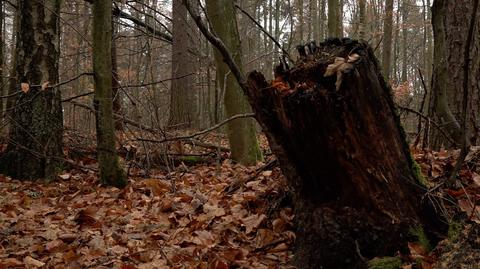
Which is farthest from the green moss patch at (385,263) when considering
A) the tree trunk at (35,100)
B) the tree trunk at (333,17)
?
the tree trunk at (333,17)

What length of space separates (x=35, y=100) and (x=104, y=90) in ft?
3.86

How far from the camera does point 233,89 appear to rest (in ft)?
20.7

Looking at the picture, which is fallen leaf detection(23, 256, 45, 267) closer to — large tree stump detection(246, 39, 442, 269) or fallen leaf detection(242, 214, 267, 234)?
fallen leaf detection(242, 214, 267, 234)

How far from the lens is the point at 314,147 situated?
2.55 meters

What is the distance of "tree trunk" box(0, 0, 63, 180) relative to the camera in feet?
16.7

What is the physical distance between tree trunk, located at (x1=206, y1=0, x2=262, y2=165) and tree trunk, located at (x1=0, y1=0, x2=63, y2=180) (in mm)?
2028

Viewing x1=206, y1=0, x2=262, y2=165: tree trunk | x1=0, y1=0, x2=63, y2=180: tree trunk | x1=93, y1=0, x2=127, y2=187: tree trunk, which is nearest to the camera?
x1=93, y1=0, x2=127, y2=187: tree trunk

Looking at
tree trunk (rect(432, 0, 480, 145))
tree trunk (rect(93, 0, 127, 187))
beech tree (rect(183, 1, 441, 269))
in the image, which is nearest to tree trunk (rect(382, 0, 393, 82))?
tree trunk (rect(432, 0, 480, 145))

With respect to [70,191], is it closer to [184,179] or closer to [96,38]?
[184,179]

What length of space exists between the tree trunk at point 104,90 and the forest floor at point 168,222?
0.22m

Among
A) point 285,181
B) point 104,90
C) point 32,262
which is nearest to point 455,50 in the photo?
point 285,181

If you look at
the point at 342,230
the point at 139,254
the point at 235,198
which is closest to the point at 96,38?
the point at 235,198

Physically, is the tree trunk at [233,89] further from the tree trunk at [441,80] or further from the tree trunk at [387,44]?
the tree trunk at [387,44]

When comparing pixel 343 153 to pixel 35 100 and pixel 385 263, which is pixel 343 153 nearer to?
pixel 385 263
